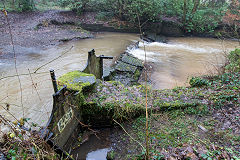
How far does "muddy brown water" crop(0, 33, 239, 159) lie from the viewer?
21.8 ft

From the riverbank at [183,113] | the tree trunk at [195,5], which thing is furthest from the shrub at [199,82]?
the tree trunk at [195,5]

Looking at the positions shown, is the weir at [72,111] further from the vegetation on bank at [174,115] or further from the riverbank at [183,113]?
the riverbank at [183,113]

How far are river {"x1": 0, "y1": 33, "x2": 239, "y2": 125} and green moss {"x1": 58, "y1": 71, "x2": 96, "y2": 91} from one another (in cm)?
98

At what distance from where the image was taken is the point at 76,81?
4688 millimetres

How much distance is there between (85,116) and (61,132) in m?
1.07

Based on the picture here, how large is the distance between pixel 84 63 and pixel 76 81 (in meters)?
5.92

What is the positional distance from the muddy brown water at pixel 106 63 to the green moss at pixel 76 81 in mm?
745

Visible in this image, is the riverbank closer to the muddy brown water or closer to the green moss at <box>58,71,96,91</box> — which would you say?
the green moss at <box>58,71,96,91</box>

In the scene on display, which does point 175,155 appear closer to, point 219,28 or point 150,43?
point 150,43

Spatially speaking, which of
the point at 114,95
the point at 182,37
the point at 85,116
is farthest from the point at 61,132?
the point at 182,37

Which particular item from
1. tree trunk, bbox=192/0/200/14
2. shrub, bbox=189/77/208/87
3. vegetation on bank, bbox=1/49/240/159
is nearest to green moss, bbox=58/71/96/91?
vegetation on bank, bbox=1/49/240/159

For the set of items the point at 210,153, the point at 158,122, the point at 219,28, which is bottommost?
the point at 158,122

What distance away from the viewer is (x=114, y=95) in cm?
512

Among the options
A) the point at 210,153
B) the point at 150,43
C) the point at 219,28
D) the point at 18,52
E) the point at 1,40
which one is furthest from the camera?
the point at 219,28
